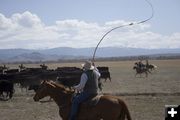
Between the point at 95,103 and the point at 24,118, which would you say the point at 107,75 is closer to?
the point at 24,118

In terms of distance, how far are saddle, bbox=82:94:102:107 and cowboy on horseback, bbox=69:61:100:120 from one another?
73 mm

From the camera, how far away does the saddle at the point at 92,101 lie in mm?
10894

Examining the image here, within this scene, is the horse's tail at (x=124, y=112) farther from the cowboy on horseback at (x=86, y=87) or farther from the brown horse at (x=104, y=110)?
the cowboy on horseback at (x=86, y=87)

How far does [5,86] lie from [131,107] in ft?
28.8

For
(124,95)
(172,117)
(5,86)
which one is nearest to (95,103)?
(172,117)

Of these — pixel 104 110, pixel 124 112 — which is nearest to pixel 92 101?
pixel 104 110

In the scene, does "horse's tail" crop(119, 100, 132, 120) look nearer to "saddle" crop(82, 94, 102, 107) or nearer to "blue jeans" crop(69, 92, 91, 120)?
"saddle" crop(82, 94, 102, 107)

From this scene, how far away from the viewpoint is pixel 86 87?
10938mm

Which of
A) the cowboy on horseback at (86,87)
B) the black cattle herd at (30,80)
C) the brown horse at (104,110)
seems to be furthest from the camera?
the black cattle herd at (30,80)

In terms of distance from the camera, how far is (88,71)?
10969mm

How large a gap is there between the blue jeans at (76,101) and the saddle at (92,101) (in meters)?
0.09

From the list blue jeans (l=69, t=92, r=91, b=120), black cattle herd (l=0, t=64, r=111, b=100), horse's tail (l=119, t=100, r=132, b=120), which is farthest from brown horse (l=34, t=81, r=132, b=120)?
black cattle herd (l=0, t=64, r=111, b=100)

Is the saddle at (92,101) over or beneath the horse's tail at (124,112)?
over

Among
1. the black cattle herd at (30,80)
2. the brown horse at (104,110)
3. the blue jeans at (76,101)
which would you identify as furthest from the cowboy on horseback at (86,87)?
the black cattle herd at (30,80)
